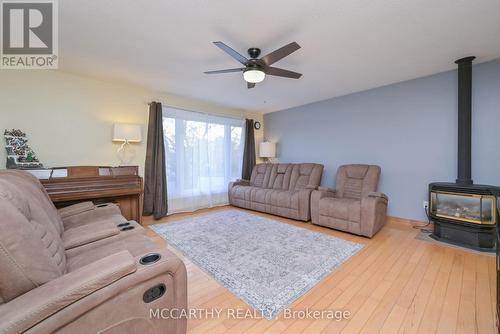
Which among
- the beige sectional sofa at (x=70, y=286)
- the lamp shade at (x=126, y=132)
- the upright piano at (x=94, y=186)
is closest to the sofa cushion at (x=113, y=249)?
the beige sectional sofa at (x=70, y=286)

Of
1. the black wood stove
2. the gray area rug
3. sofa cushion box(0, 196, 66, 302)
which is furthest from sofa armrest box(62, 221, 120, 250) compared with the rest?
the black wood stove

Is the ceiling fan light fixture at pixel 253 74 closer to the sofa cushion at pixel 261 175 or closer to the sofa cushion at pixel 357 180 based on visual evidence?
the sofa cushion at pixel 357 180

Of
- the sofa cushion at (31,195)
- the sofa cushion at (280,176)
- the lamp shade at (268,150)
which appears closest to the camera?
the sofa cushion at (31,195)

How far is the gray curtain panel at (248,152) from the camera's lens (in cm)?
510

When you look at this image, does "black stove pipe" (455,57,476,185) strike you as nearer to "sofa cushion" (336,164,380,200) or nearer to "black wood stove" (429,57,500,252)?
"black wood stove" (429,57,500,252)

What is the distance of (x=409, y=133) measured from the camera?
327cm

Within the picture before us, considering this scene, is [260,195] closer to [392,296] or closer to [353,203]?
[353,203]

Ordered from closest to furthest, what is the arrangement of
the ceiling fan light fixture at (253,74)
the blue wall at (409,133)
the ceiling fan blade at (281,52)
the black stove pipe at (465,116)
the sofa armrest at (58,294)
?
the sofa armrest at (58,294), the ceiling fan blade at (281,52), the ceiling fan light fixture at (253,74), the black stove pipe at (465,116), the blue wall at (409,133)

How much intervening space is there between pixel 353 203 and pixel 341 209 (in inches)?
7.4

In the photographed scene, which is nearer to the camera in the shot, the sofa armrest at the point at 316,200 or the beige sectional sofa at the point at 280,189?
the sofa armrest at the point at 316,200

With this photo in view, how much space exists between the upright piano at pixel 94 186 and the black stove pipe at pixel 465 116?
438cm

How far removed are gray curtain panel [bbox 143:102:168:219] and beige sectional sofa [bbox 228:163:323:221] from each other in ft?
5.17

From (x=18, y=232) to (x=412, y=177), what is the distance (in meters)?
4.29

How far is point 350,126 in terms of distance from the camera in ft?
12.9
